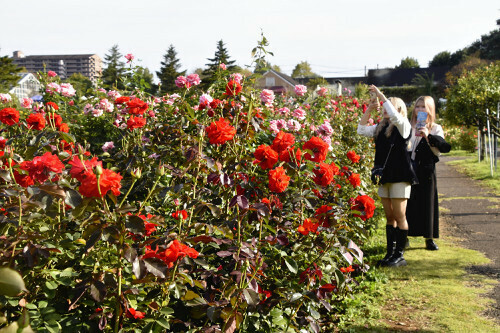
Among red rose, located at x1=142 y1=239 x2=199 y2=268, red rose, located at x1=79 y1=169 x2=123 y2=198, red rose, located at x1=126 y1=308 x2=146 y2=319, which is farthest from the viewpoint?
red rose, located at x1=126 y1=308 x2=146 y2=319

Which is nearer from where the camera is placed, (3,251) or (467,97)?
(3,251)

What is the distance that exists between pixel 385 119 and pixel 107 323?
3198 millimetres

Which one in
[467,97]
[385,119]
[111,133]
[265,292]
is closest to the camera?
[265,292]

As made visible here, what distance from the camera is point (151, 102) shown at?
4.63 m

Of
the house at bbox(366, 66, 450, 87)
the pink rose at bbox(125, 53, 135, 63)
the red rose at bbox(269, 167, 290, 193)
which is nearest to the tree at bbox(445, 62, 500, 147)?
the pink rose at bbox(125, 53, 135, 63)

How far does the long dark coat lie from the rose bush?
73.0 inches

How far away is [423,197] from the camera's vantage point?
449cm

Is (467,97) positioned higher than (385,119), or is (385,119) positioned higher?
(467,97)

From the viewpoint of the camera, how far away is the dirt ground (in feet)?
13.3

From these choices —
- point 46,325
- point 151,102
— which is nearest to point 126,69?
point 151,102

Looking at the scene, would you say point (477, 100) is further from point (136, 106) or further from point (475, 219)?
point (136, 106)

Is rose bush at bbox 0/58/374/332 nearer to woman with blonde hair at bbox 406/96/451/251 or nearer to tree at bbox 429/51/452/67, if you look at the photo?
woman with blonde hair at bbox 406/96/451/251

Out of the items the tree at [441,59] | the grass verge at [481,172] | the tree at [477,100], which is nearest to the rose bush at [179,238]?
the grass verge at [481,172]

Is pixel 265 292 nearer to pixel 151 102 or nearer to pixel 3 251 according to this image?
pixel 3 251
